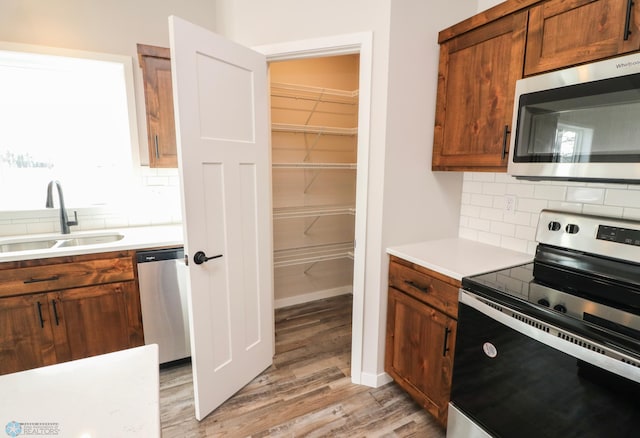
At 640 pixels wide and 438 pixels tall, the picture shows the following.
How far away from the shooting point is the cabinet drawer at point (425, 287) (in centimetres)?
159

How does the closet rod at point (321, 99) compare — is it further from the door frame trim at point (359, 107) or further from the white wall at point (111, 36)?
the door frame trim at point (359, 107)

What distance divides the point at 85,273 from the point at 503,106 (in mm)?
2555

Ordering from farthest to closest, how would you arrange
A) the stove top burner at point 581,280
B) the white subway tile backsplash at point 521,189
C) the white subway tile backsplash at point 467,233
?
the white subway tile backsplash at point 467,233, the white subway tile backsplash at point 521,189, the stove top burner at point 581,280

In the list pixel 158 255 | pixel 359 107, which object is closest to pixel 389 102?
pixel 359 107

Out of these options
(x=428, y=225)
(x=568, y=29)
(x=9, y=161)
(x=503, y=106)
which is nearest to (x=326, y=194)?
(x=428, y=225)

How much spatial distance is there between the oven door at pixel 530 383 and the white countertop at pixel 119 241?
182cm

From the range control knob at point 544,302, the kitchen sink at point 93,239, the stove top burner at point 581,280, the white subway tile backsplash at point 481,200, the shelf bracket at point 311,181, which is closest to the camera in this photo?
the stove top burner at point 581,280

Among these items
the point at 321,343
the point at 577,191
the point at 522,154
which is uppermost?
the point at 522,154

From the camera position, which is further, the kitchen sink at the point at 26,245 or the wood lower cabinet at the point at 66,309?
the kitchen sink at the point at 26,245

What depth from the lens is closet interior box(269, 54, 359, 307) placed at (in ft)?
9.76

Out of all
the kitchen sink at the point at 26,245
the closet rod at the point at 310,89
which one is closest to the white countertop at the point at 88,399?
the kitchen sink at the point at 26,245

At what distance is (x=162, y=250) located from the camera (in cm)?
210

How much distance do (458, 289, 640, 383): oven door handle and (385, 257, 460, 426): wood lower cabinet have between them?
22cm

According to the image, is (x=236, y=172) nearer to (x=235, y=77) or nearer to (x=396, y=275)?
(x=235, y=77)
